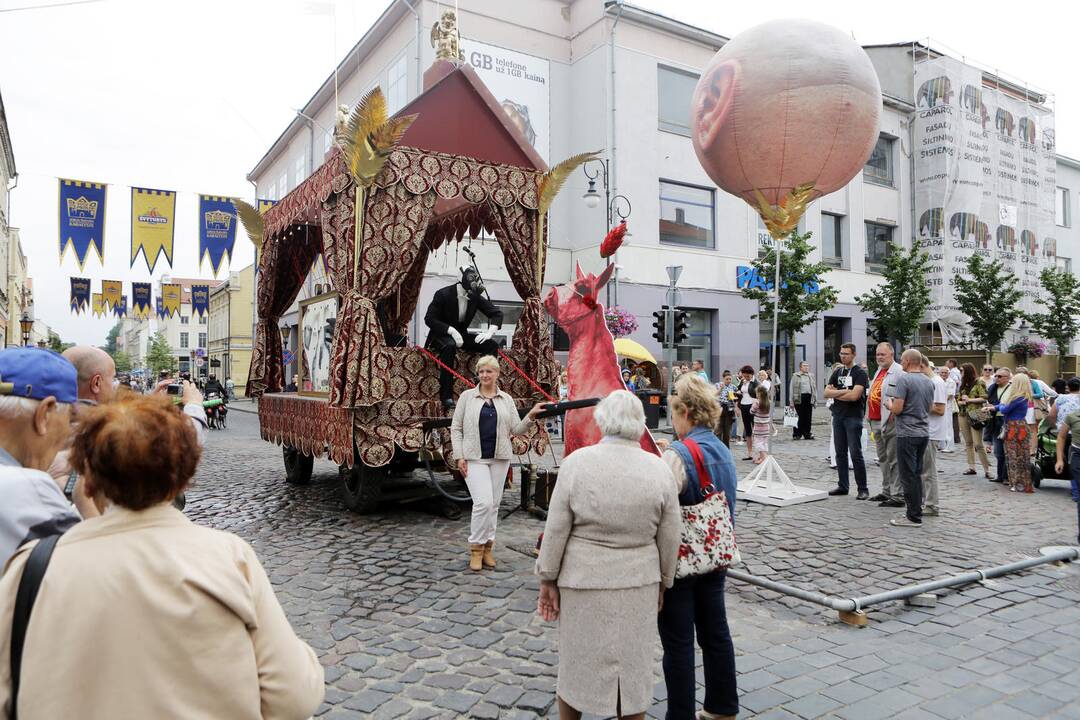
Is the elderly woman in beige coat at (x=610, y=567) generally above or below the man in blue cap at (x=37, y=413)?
below

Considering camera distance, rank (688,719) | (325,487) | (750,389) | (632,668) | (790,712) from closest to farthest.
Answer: (632,668) → (688,719) → (790,712) → (325,487) → (750,389)

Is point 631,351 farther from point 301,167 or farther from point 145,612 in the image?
point 301,167

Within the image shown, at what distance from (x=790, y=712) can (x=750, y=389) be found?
406 inches

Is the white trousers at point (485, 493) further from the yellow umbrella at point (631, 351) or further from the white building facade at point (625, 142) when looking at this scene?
the white building facade at point (625, 142)

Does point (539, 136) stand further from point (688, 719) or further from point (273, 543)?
point (688, 719)

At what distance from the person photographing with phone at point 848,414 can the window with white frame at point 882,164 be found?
832 inches

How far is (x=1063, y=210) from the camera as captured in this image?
114ft

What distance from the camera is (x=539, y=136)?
21219mm

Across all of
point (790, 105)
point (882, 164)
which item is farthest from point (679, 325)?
point (882, 164)

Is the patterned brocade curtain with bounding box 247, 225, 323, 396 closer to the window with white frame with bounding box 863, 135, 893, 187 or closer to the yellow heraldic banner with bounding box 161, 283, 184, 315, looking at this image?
the window with white frame with bounding box 863, 135, 893, 187

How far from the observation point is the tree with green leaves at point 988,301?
73.2ft

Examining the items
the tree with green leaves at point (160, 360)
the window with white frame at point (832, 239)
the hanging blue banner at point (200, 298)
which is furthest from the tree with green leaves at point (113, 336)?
the window with white frame at point (832, 239)

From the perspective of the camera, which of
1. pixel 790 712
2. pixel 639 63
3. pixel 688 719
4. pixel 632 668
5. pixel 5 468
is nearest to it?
pixel 5 468

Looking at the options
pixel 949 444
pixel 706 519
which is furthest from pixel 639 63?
pixel 706 519
